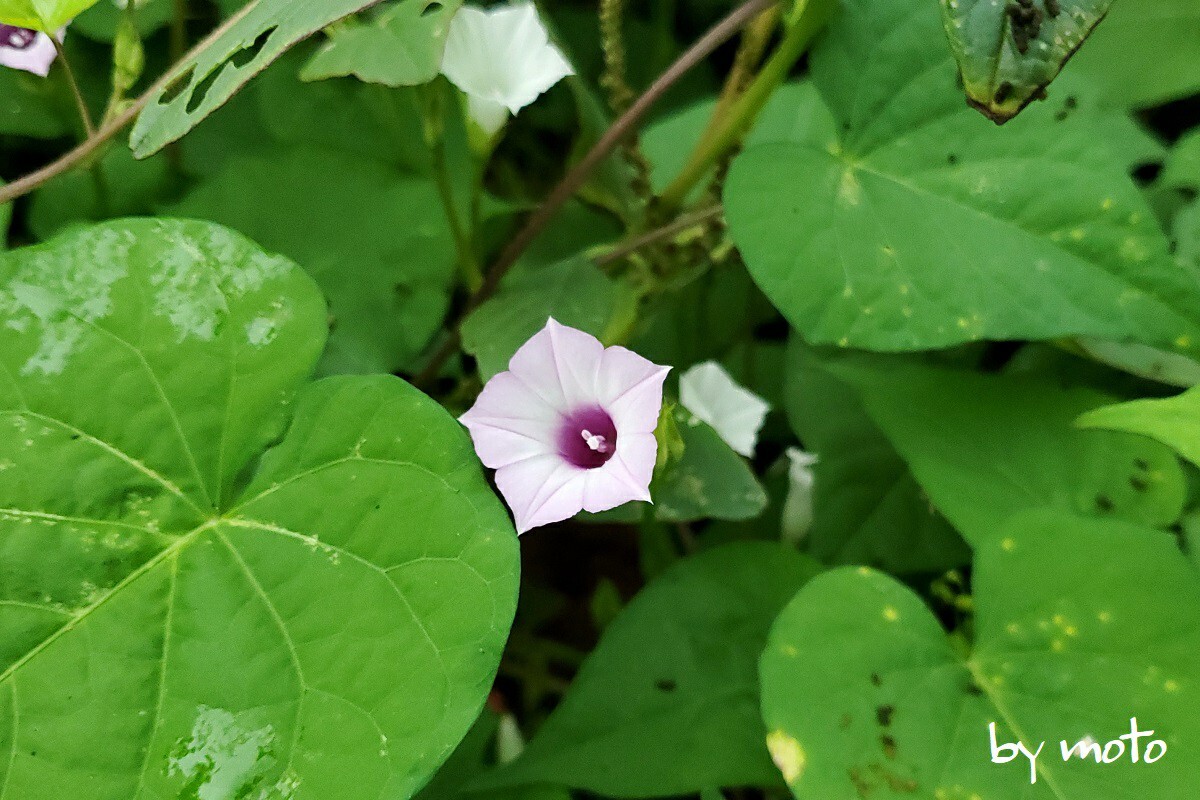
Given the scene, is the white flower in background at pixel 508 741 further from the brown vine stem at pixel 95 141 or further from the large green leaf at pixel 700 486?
the brown vine stem at pixel 95 141

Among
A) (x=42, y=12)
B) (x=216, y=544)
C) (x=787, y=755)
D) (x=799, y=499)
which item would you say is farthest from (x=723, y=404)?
(x=42, y=12)

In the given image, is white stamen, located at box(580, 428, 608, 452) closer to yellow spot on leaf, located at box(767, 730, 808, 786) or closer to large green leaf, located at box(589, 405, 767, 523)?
large green leaf, located at box(589, 405, 767, 523)

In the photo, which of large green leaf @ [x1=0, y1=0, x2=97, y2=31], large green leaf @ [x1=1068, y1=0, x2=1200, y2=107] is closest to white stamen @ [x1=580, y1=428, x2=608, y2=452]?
large green leaf @ [x1=0, y1=0, x2=97, y2=31]

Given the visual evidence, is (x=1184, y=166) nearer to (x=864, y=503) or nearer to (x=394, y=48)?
(x=864, y=503)

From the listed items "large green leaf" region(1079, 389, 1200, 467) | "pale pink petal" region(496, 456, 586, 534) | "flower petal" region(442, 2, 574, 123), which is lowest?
"large green leaf" region(1079, 389, 1200, 467)

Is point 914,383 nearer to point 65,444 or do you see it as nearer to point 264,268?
point 264,268
